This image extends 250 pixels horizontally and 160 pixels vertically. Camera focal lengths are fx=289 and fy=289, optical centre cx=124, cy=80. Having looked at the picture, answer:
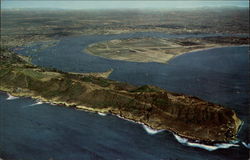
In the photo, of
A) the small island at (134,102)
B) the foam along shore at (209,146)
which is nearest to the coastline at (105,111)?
the small island at (134,102)

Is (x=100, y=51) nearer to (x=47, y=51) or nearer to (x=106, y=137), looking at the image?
(x=47, y=51)

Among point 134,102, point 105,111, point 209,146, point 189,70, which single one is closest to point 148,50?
point 189,70

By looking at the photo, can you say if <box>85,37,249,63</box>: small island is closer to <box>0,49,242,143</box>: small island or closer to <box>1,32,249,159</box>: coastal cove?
<box>1,32,249,159</box>: coastal cove

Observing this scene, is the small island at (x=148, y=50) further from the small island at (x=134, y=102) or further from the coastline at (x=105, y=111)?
the coastline at (x=105, y=111)

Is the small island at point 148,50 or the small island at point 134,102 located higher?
the small island at point 134,102

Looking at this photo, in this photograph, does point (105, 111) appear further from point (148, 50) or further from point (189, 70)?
point (148, 50)

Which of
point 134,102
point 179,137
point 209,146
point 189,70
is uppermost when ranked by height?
point 134,102
